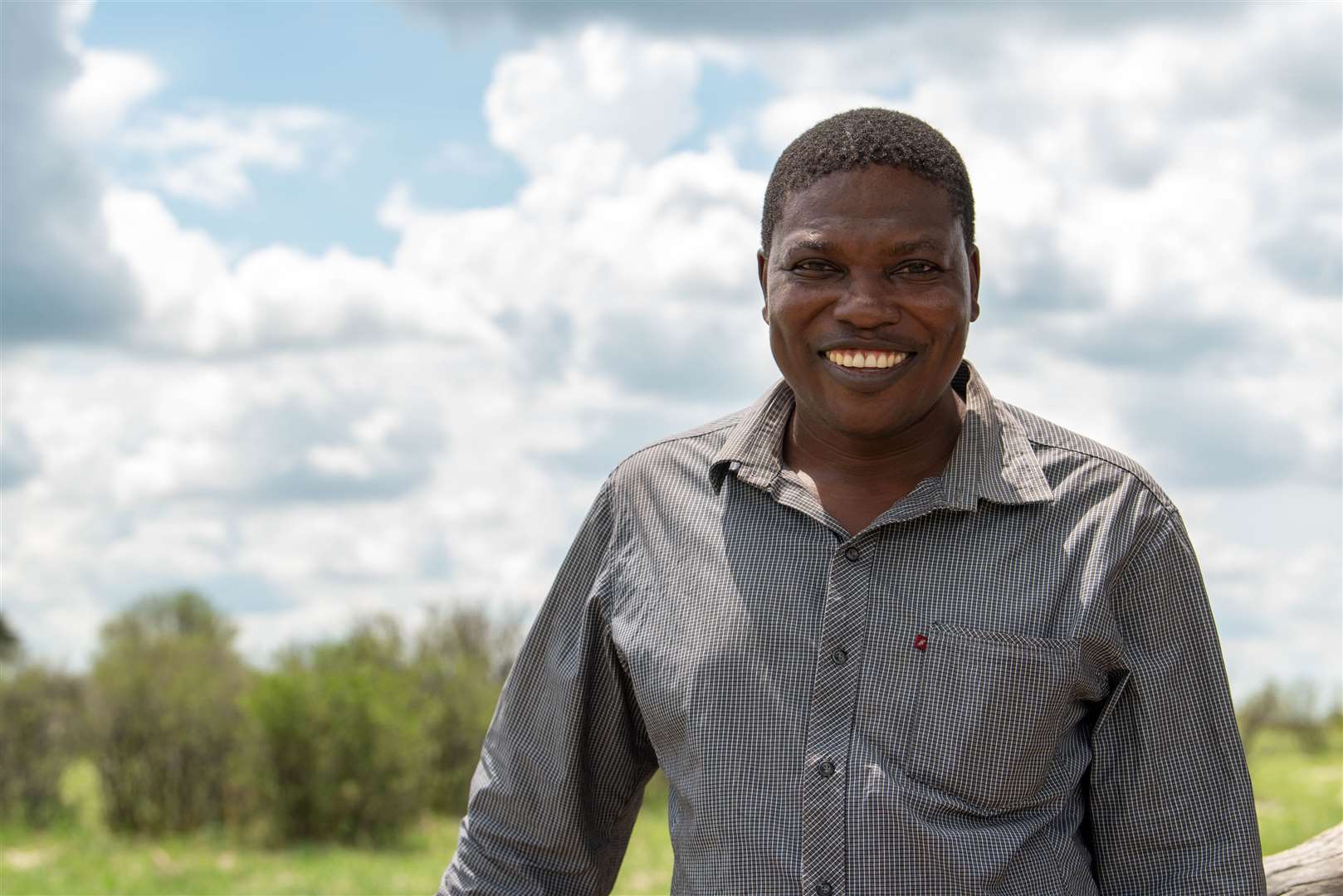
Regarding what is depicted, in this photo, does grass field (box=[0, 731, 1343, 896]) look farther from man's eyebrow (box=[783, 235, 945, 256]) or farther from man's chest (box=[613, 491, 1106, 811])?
man's eyebrow (box=[783, 235, 945, 256])

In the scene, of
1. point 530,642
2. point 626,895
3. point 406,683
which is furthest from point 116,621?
point 530,642

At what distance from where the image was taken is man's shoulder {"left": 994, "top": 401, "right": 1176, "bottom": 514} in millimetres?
2424

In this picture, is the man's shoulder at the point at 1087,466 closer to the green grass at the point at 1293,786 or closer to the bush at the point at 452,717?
the green grass at the point at 1293,786

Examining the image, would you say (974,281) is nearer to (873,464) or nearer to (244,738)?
(873,464)

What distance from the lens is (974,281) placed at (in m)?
2.52

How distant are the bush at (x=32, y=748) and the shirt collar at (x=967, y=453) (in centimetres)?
1510

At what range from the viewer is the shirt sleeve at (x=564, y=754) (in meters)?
2.66

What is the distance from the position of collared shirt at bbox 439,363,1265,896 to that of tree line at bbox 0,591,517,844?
12.8 metres

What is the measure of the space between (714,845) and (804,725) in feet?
0.84

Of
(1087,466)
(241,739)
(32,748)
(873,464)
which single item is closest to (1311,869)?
(1087,466)

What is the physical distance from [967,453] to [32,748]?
15942 mm

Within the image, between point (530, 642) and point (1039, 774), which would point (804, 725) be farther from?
point (530, 642)

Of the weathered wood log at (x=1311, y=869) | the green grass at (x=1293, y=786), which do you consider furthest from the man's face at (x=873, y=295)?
the green grass at (x=1293, y=786)

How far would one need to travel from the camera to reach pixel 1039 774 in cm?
231
